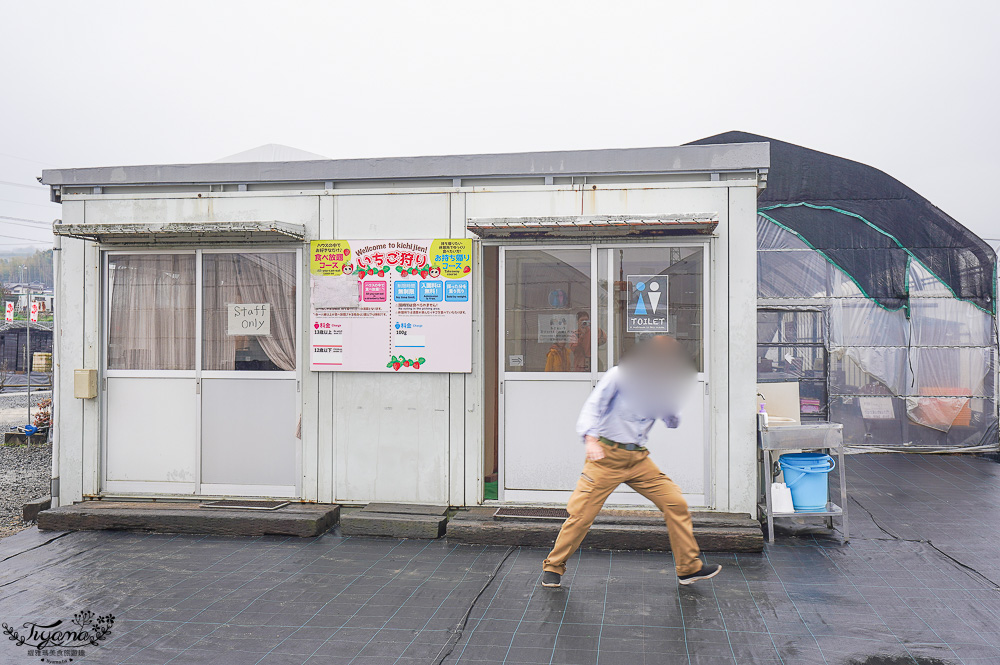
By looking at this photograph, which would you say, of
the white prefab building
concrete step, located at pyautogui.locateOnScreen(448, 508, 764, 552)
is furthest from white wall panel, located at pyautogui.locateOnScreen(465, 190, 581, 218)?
concrete step, located at pyautogui.locateOnScreen(448, 508, 764, 552)

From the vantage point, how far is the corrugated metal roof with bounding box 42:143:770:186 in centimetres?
629

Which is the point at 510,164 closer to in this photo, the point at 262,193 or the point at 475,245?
the point at 475,245

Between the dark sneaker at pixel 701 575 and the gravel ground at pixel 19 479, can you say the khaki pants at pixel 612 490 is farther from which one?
the gravel ground at pixel 19 479

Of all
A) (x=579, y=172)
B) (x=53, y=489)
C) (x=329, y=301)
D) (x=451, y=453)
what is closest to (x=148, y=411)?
(x=53, y=489)

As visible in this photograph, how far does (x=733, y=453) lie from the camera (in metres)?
6.27

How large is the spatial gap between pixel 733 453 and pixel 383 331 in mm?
3396

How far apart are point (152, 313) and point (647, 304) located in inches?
193

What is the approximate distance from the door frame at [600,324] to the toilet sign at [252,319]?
7.60 feet

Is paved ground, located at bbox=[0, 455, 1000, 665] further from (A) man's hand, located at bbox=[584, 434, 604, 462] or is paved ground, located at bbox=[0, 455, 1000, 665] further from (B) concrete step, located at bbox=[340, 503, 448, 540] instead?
(A) man's hand, located at bbox=[584, 434, 604, 462]

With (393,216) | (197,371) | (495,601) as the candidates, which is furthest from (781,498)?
(197,371)

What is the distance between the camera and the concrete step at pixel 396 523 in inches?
244

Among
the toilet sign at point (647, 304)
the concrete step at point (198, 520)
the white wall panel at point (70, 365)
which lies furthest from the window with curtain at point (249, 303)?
the toilet sign at point (647, 304)

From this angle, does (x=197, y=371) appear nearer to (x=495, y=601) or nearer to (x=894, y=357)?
(x=495, y=601)

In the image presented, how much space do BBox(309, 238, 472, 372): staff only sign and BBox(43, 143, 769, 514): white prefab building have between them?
0.02 meters
